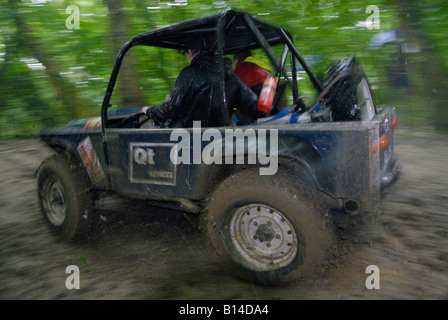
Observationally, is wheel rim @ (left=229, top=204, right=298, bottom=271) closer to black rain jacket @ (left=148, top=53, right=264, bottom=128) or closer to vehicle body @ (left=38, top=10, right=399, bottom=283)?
vehicle body @ (left=38, top=10, right=399, bottom=283)

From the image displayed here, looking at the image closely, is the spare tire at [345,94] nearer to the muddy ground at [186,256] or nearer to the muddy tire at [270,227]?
the muddy tire at [270,227]

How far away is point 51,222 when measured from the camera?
370 cm

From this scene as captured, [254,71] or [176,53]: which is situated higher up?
[176,53]

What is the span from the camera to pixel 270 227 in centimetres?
245

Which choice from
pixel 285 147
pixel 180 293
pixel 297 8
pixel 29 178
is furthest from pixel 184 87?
pixel 297 8

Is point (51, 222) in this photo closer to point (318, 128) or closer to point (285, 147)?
point (285, 147)

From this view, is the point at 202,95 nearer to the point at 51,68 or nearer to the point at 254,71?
the point at 254,71

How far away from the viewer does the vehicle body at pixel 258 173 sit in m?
2.24

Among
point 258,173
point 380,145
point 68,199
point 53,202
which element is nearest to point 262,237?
point 258,173

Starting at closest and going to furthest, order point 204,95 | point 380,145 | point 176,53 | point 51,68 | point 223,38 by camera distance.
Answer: point 380,145 → point 223,38 → point 204,95 → point 176,53 → point 51,68

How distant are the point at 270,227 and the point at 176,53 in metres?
5.64

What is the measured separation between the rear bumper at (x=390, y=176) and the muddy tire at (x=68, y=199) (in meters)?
2.66

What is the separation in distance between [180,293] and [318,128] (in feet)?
4.79

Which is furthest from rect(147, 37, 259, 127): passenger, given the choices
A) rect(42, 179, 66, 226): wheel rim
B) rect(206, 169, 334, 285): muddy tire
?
rect(42, 179, 66, 226): wheel rim
